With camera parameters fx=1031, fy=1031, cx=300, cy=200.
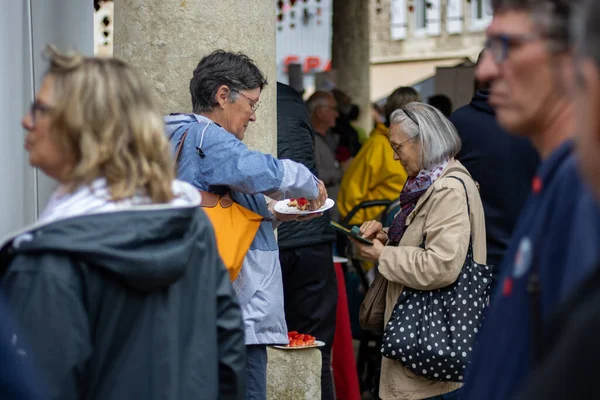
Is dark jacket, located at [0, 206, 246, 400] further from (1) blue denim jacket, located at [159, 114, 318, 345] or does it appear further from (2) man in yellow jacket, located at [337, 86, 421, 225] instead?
(2) man in yellow jacket, located at [337, 86, 421, 225]

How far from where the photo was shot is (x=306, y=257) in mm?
5215

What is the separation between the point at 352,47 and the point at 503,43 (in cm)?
1198

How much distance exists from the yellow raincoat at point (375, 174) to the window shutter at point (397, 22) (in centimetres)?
2761

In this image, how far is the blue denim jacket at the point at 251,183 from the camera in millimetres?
3498

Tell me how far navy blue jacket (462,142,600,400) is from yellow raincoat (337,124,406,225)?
226 inches

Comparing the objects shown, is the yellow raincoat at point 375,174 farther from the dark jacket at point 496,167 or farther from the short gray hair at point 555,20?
the short gray hair at point 555,20

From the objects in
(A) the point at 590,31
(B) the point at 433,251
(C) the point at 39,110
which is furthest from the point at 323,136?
(A) the point at 590,31

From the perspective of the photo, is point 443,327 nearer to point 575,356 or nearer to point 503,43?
point 503,43

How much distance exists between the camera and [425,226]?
4258 mm

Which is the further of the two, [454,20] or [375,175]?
[454,20]

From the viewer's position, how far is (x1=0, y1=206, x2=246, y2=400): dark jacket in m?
2.08

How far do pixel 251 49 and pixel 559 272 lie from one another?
2900mm

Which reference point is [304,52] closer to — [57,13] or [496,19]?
[57,13]

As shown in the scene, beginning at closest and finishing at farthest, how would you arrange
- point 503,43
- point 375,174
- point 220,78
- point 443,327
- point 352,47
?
point 503,43
point 220,78
point 443,327
point 375,174
point 352,47
